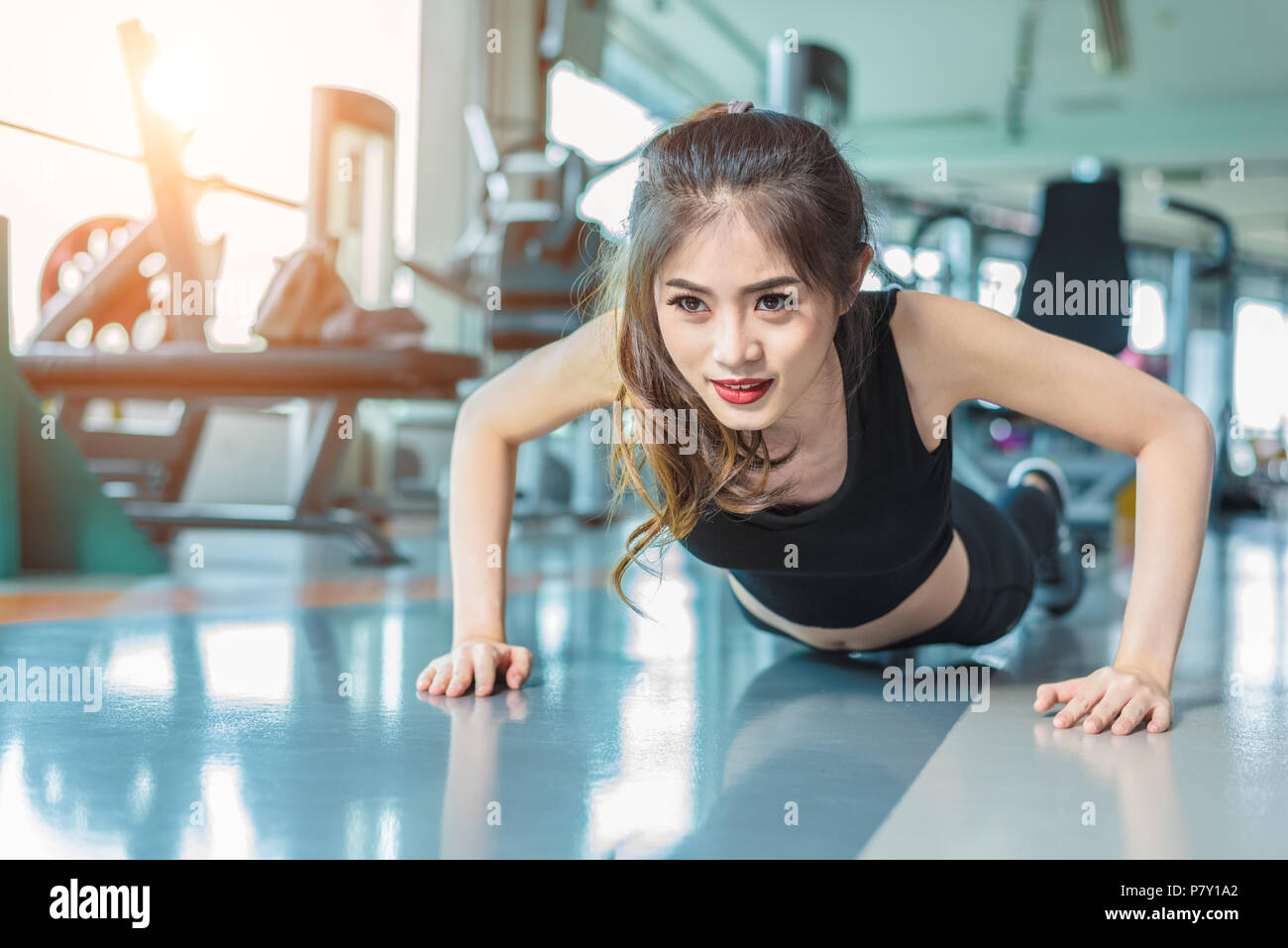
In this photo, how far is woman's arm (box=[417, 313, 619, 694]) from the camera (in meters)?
1.17

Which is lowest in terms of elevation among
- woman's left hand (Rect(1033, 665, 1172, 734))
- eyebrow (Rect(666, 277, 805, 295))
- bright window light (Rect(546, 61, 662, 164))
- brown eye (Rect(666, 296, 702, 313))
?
woman's left hand (Rect(1033, 665, 1172, 734))

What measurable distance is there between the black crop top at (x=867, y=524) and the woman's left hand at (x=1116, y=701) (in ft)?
0.81

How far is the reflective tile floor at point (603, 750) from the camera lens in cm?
69

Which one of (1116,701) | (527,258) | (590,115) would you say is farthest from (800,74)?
(590,115)

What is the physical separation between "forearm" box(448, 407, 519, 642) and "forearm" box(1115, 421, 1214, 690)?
0.66 meters

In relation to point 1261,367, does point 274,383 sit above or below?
below

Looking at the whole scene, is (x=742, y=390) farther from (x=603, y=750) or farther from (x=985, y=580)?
(x=985, y=580)

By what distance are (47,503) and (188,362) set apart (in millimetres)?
451

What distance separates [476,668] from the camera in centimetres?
117

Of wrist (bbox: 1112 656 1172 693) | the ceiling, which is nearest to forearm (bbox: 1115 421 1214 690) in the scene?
wrist (bbox: 1112 656 1172 693)

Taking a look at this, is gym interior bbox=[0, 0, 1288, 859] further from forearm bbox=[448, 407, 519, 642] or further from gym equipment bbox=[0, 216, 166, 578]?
forearm bbox=[448, 407, 519, 642]

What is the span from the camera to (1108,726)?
1047 mm
